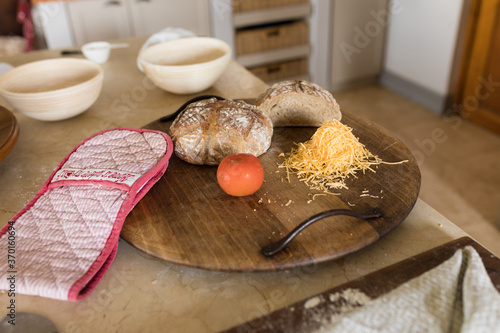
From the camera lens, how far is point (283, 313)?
70 centimetres

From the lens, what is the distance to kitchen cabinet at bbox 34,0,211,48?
309 centimetres

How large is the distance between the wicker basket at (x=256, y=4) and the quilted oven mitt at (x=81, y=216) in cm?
263

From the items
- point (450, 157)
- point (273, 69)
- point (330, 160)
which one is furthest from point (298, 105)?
point (273, 69)

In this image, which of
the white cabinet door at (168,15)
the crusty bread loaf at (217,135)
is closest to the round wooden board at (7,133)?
the crusty bread loaf at (217,135)

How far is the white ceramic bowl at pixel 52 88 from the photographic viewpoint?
51.3 inches

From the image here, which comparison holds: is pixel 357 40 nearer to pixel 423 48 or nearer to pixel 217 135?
pixel 423 48

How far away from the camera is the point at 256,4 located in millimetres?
3453

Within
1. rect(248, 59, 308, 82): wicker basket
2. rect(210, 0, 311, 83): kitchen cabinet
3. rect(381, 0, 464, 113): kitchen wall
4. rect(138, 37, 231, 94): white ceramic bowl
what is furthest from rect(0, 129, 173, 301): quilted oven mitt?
rect(381, 0, 464, 113): kitchen wall

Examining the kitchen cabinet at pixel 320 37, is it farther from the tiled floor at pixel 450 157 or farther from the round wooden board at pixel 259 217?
the round wooden board at pixel 259 217

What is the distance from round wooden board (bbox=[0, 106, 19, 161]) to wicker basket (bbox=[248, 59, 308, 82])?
268 cm

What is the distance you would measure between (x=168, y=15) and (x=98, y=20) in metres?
0.56

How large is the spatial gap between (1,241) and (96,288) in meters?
0.23

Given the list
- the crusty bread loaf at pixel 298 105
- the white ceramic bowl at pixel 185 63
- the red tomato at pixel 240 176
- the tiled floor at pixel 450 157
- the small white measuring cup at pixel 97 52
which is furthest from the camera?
the tiled floor at pixel 450 157

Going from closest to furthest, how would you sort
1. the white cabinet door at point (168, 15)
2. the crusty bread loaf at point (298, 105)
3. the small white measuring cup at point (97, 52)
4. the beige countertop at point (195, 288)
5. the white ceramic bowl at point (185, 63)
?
the beige countertop at point (195, 288), the crusty bread loaf at point (298, 105), the white ceramic bowl at point (185, 63), the small white measuring cup at point (97, 52), the white cabinet door at point (168, 15)
